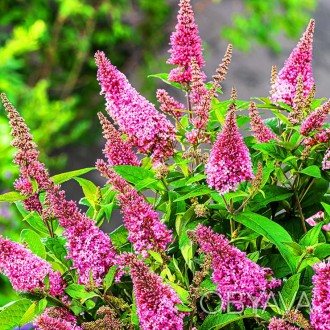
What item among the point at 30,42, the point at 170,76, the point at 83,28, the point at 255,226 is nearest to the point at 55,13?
the point at 83,28

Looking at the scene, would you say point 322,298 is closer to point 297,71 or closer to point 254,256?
point 254,256

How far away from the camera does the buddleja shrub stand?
971mm

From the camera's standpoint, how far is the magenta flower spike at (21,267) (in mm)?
1029

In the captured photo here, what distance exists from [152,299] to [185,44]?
0.54 m

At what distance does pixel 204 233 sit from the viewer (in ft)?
3.07

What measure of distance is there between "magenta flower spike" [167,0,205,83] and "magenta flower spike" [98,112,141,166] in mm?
211

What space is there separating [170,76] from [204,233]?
451mm

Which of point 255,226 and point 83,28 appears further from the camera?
point 83,28

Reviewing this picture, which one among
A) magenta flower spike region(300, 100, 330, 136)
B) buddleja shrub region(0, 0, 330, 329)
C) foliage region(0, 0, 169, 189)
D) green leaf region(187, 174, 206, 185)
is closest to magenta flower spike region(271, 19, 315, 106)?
buddleja shrub region(0, 0, 330, 329)

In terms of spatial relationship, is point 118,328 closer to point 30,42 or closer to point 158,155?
point 158,155

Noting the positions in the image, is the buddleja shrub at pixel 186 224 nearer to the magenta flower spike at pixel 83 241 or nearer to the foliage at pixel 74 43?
the magenta flower spike at pixel 83 241

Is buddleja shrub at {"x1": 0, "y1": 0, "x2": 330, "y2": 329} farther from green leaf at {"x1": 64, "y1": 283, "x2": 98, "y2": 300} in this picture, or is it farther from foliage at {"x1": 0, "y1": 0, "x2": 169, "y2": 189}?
foliage at {"x1": 0, "y1": 0, "x2": 169, "y2": 189}

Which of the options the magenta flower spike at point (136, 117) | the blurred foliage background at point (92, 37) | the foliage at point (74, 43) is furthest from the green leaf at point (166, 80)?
the blurred foliage background at point (92, 37)

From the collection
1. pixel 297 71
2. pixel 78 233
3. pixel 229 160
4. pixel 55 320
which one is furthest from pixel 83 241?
pixel 297 71
